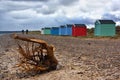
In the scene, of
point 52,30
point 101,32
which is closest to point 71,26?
point 101,32

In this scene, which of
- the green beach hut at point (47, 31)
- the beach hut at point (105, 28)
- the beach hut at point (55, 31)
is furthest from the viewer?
the green beach hut at point (47, 31)

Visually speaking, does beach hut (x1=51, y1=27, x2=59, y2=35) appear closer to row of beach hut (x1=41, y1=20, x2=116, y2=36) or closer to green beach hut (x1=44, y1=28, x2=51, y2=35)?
row of beach hut (x1=41, y1=20, x2=116, y2=36)

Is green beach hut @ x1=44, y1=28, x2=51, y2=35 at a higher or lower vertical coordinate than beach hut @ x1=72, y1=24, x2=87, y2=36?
lower

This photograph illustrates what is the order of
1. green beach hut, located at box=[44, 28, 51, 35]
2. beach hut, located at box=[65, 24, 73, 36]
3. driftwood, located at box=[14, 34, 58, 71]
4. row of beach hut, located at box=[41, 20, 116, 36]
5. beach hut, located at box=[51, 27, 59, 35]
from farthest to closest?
green beach hut, located at box=[44, 28, 51, 35] → beach hut, located at box=[51, 27, 59, 35] → beach hut, located at box=[65, 24, 73, 36] → row of beach hut, located at box=[41, 20, 116, 36] → driftwood, located at box=[14, 34, 58, 71]

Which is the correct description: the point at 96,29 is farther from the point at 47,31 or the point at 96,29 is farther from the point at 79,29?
the point at 47,31

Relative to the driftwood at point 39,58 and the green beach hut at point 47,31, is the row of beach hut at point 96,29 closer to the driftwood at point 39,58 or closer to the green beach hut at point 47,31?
the green beach hut at point 47,31


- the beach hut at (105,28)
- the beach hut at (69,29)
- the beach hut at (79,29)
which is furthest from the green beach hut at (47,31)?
the beach hut at (105,28)

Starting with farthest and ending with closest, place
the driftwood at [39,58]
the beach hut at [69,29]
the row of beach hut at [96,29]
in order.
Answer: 1. the beach hut at [69,29]
2. the row of beach hut at [96,29]
3. the driftwood at [39,58]

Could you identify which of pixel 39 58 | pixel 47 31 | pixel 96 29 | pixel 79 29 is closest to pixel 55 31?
pixel 47 31

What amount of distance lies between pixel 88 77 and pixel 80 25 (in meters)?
81.0

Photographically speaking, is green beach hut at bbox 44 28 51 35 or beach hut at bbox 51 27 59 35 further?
green beach hut at bbox 44 28 51 35

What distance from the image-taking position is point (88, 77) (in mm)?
14375

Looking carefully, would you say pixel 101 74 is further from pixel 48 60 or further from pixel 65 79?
pixel 48 60

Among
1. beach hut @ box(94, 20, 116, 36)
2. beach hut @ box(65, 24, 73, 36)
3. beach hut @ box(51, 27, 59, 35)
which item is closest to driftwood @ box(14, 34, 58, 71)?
beach hut @ box(94, 20, 116, 36)
